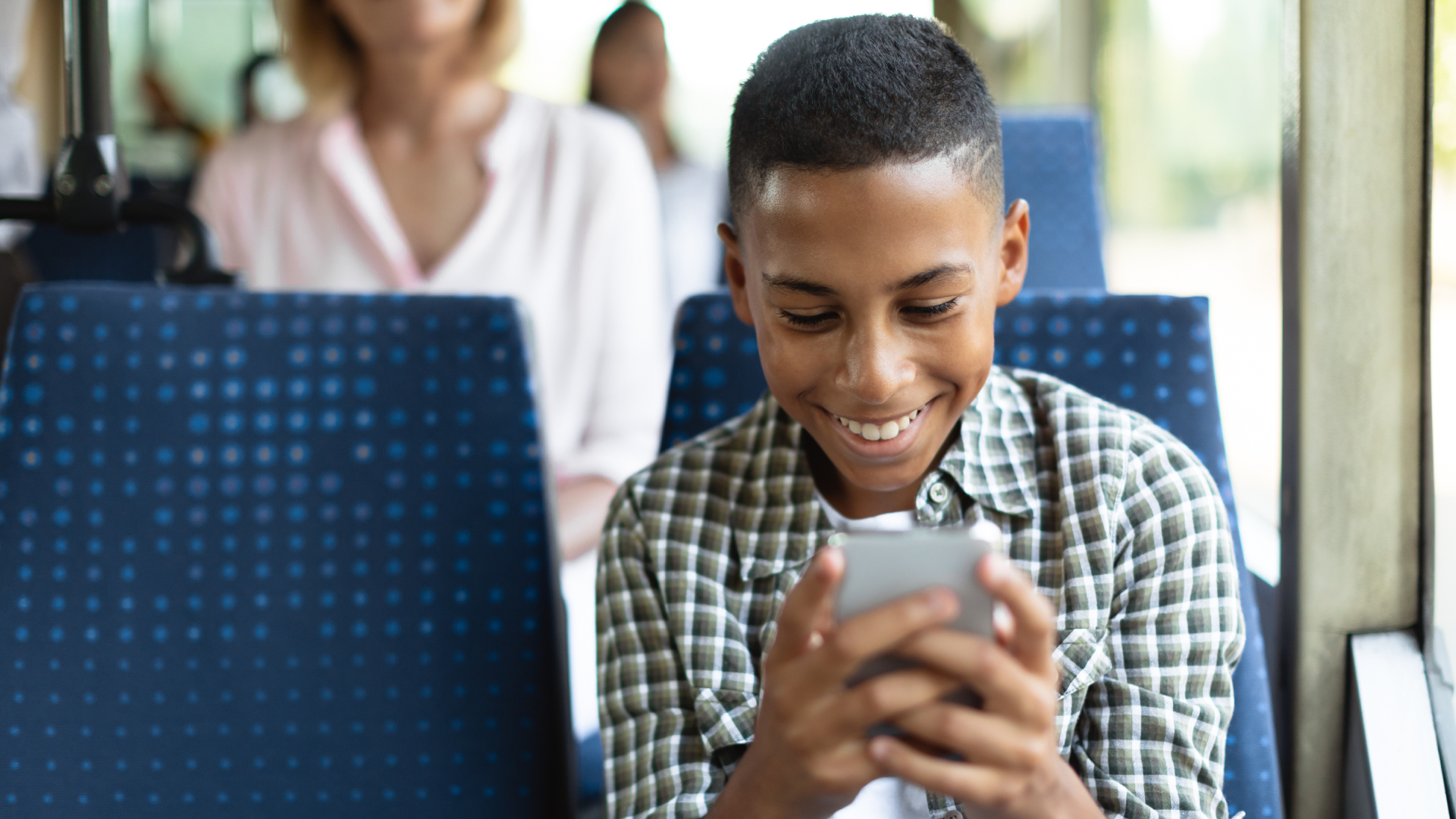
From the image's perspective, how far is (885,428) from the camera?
2.54ft

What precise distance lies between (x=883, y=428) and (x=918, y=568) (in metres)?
0.22

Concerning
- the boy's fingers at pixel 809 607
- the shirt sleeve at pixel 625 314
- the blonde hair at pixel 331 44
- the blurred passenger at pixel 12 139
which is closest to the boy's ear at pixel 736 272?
the boy's fingers at pixel 809 607

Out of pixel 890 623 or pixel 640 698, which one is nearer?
pixel 890 623

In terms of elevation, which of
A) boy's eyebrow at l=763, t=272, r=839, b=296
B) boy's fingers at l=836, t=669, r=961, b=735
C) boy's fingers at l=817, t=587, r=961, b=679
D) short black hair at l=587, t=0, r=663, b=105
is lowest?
boy's fingers at l=836, t=669, r=961, b=735

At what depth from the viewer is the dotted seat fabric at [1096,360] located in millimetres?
957

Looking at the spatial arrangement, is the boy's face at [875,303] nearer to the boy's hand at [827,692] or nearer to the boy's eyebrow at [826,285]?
the boy's eyebrow at [826,285]

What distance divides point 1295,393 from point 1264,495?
0.29 m

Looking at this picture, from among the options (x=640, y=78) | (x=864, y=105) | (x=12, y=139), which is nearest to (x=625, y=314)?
(x=864, y=105)

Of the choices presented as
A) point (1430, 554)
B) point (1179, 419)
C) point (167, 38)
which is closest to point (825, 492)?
point (1179, 419)

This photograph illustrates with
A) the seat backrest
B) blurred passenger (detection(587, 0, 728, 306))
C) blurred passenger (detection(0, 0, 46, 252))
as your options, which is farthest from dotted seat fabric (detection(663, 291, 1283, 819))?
blurred passenger (detection(0, 0, 46, 252))

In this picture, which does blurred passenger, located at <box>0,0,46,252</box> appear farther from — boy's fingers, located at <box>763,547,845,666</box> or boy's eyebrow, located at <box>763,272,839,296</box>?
boy's fingers, located at <box>763,547,845,666</box>

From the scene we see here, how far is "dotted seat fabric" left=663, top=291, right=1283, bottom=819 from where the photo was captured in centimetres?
96

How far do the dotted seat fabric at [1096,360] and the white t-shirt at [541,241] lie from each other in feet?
1.38

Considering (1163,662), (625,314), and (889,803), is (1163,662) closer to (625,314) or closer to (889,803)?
(889,803)
